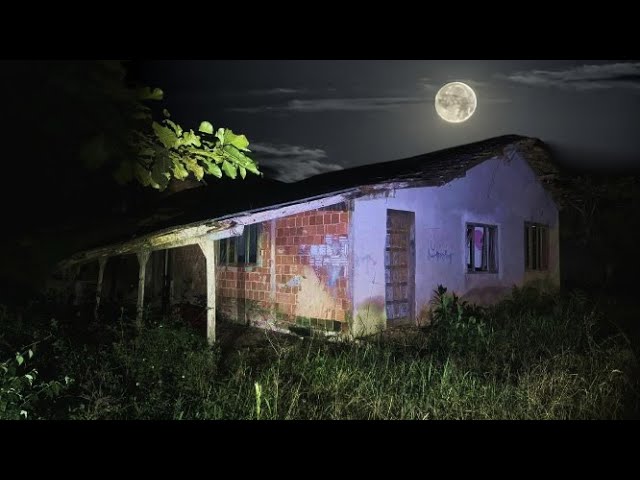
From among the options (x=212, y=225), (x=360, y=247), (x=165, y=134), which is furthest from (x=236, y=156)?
(x=360, y=247)

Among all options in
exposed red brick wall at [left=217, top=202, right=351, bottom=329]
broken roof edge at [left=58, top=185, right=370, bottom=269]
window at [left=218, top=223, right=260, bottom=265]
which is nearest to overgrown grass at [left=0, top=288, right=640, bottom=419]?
exposed red brick wall at [left=217, top=202, right=351, bottom=329]

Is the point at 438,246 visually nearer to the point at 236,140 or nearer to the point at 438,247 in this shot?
the point at 438,247

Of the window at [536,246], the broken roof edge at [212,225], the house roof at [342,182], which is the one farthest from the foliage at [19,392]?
the window at [536,246]

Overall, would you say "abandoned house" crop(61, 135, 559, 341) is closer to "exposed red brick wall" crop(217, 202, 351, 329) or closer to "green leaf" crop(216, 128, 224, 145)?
"exposed red brick wall" crop(217, 202, 351, 329)

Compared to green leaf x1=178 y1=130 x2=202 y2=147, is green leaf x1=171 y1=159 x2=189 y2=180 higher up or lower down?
lower down

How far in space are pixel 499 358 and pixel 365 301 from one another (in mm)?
2635

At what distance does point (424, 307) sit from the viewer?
30.5 ft

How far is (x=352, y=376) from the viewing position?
5.17m

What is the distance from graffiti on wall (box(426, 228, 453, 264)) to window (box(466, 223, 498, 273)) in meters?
1.26

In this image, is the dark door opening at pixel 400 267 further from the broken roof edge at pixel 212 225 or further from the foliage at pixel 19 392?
the foliage at pixel 19 392

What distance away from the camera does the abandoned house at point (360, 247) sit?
800 cm

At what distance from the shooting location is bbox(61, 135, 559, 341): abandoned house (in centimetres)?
800

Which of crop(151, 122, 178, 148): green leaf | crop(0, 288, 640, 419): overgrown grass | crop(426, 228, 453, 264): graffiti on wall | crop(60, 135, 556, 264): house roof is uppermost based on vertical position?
crop(60, 135, 556, 264): house roof

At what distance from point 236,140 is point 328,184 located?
7.73 metres
